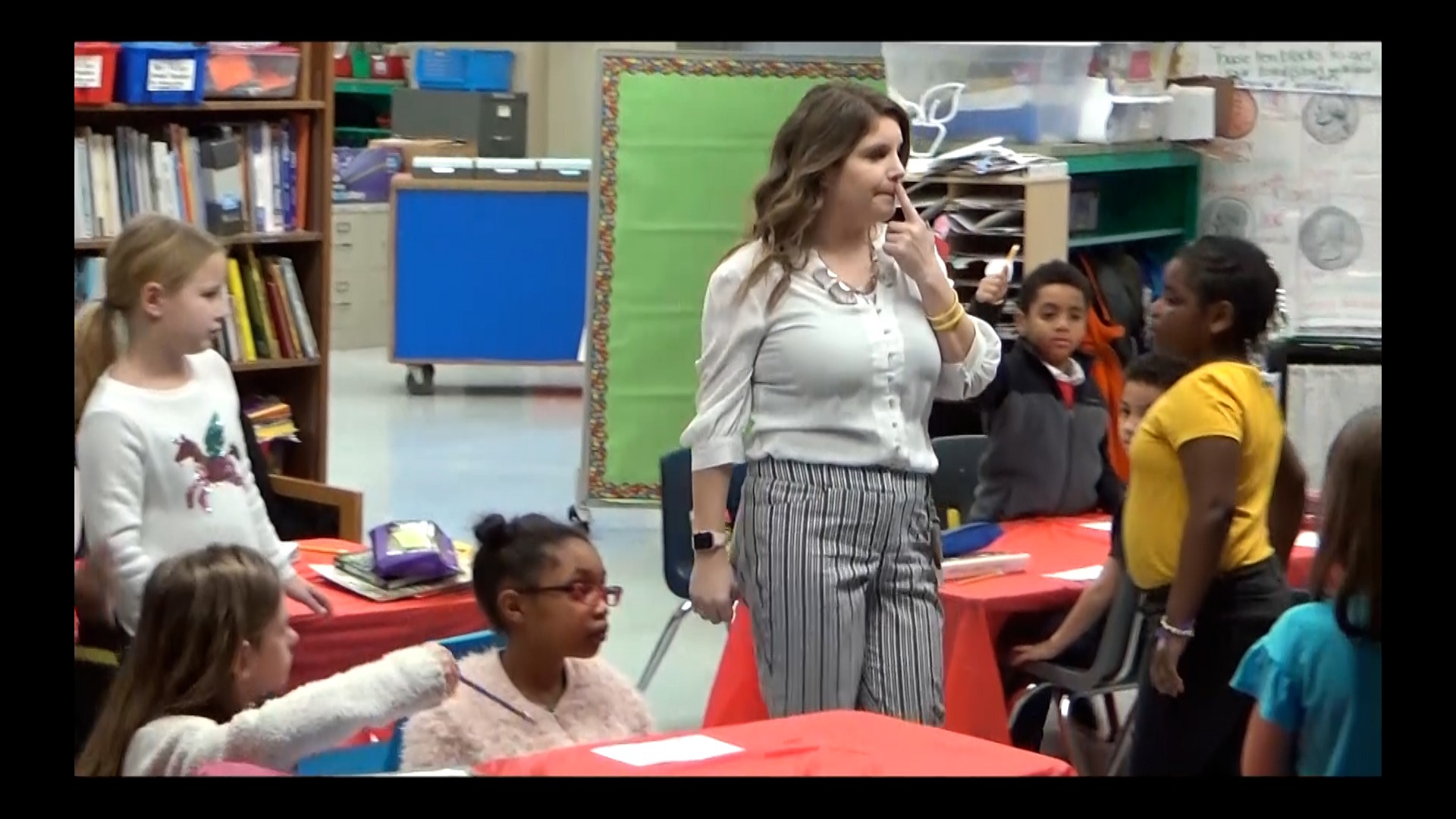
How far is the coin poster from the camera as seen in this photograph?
6281mm

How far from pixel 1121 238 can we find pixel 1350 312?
0.80m

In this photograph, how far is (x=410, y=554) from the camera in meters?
3.39

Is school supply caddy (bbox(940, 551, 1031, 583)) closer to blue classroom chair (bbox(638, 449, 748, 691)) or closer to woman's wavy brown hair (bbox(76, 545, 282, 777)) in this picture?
blue classroom chair (bbox(638, 449, 748, 691))

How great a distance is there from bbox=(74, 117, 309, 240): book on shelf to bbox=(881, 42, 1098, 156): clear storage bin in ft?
5.46

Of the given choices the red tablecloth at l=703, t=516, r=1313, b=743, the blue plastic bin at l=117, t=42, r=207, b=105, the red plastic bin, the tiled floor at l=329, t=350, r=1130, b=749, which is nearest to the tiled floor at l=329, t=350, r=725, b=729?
the tiled floor at l=329, t=350, r=1130, b=749

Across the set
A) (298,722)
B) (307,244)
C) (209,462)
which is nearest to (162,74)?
(307,244)

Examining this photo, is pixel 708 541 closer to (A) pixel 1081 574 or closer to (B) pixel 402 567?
(B) pixel 402 567

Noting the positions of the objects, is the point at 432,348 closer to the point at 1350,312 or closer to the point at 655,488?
the point at 655,488

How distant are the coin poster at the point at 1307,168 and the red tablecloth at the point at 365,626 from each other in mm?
3609

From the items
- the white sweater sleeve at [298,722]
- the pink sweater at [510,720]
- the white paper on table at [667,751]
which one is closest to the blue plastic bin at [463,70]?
the pink sweater at [510,720]

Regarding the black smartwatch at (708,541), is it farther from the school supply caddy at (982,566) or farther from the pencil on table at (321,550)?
the pencil on table at (321,550)

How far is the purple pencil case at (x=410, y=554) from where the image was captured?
3.39m

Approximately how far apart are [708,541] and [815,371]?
0.94 ft

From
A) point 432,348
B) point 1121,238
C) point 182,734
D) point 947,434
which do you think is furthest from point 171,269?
point 432,348
